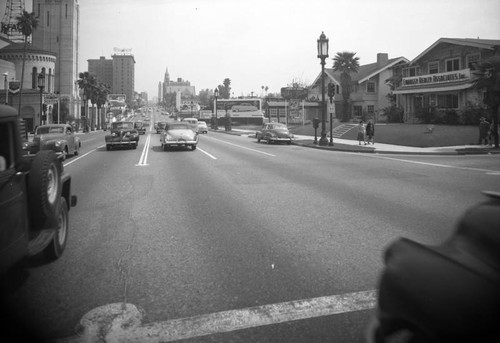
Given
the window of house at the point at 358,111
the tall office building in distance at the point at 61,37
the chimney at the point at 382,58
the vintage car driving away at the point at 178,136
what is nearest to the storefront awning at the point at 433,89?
the window of house at the point at 358,111

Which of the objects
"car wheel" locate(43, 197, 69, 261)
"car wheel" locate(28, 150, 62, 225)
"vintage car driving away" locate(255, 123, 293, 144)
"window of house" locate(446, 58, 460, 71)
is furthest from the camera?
"window of house" locate(446, 58, 460, 71)

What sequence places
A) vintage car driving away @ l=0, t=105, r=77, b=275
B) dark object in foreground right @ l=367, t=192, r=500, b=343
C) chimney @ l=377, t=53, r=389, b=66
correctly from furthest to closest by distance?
1. chimney @ l=377, t=53, r=389, b=66
2. vintage car driving away @ l=0, t=105, r=77, b=275
3. dark object in foreground right @ l=367, t=192, r=500, b=343

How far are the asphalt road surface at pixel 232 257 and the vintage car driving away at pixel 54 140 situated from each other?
9.00m

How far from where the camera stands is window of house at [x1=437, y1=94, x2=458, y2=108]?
122 ft

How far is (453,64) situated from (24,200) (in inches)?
1618

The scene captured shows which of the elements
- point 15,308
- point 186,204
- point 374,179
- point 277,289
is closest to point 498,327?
point 277,289

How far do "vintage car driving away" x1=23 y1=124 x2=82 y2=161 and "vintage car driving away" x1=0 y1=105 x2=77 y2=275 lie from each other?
47.0 ft

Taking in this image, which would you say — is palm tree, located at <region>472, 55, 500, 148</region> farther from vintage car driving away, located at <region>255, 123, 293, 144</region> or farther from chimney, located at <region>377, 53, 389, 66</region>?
chimney, located at <region>377, 53, 389, 66</region>

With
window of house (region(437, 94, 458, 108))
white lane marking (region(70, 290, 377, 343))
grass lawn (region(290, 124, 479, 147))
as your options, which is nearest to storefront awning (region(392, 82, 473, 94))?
window of house (region(437, 94, 458, 108))

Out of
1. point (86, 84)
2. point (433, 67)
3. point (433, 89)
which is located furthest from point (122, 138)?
point (86, 84)

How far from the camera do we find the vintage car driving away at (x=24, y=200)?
363 cm

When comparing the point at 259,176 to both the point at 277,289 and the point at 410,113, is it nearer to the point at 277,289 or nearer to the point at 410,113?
the point at 277,289

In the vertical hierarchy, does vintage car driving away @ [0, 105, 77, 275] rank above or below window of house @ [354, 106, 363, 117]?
below

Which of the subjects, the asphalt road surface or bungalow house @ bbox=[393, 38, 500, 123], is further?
bungalow house @ bbox=[393, 38, 500, 123]
